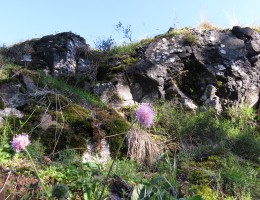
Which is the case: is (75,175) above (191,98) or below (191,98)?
below

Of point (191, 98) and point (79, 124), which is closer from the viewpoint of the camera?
point (79, 124)

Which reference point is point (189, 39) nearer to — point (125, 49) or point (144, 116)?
point (125, 49)

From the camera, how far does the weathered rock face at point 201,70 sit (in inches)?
283


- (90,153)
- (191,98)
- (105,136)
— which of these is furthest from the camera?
(191,98)

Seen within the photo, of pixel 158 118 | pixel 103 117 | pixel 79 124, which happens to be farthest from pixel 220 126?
pixel 79 124

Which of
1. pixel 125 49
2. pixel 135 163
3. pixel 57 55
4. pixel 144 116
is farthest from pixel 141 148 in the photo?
pixel 125 49

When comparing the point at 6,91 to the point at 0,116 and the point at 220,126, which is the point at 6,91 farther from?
the point at 220,126

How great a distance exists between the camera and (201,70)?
301 inches

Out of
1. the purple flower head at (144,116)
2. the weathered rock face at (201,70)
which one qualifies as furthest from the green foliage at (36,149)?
the weathered rock face at (201,70)

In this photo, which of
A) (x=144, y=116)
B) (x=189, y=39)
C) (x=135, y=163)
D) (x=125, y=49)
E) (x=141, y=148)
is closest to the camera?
(x=144, y=116)

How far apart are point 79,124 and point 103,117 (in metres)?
0.50

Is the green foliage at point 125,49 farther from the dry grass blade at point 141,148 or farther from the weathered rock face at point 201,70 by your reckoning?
the dry grass blade at point 141,148

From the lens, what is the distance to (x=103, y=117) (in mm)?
5262

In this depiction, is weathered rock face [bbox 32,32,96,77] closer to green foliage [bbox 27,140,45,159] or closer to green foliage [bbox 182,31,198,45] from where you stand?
green foliage [bbox 182,31,198,45]
